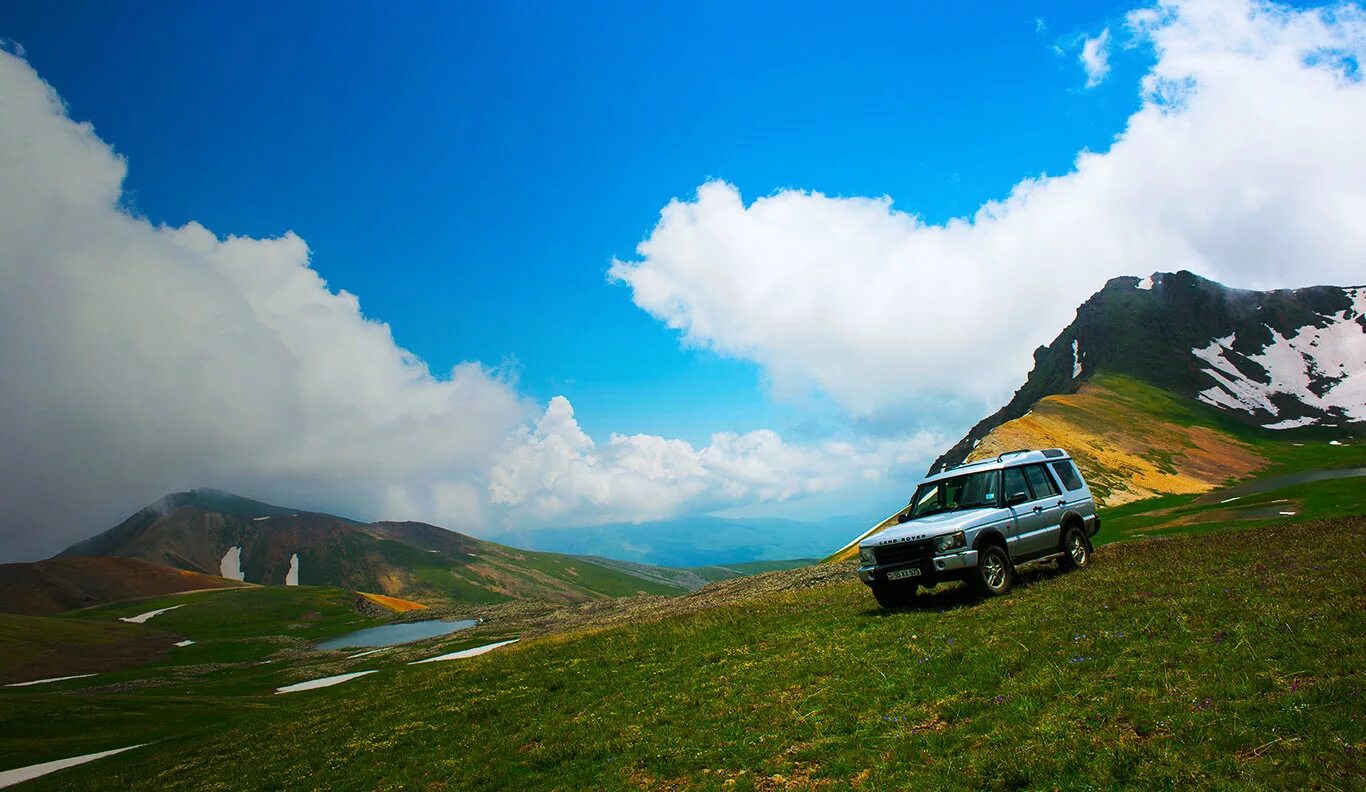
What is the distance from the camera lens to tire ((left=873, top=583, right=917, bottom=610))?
19188mm

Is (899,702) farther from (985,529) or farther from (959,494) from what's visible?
(959,494)

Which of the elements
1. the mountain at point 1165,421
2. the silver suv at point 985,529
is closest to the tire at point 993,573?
the silver suv at point 985,529

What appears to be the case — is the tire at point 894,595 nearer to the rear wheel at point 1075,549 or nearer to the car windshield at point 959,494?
the car windshield at point 959,494

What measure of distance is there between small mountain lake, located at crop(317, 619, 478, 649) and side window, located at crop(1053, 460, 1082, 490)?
9586 centimetres

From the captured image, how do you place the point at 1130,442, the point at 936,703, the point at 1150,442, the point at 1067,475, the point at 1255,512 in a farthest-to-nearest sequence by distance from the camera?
1. the point at 1150,442
2. the point at 1130,442
3. the point at 1255,512
4. the point at 1067,475
5. the point at 936,703

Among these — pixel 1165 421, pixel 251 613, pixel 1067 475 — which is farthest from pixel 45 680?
pixel 1165 421

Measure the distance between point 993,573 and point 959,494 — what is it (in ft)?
8.79

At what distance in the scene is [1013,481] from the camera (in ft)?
65.2

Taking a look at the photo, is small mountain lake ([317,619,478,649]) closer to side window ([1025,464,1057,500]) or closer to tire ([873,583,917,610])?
tire ([873,583,917,610])

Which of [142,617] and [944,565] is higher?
[142,617]

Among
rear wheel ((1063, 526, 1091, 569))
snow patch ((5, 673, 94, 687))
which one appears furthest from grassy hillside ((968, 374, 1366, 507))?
snow patch ((5, 673, 94, 687))

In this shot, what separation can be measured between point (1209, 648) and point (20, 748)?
162ft

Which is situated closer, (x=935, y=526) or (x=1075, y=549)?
(x=935, y=526)

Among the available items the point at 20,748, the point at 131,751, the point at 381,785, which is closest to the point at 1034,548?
the point at 381,785
